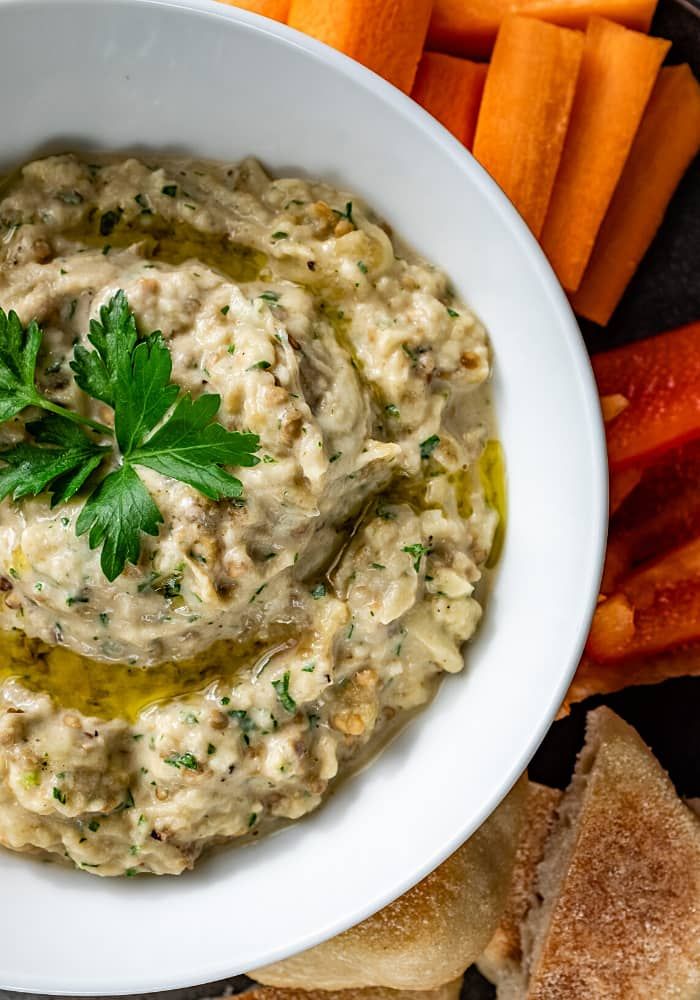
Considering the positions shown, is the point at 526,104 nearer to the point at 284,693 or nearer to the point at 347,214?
the point at 347,214

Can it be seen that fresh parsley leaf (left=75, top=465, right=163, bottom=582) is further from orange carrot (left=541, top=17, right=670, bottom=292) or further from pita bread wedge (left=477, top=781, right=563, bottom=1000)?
pita bread wedge (left=477, top=781, right=563, bottom=1000)

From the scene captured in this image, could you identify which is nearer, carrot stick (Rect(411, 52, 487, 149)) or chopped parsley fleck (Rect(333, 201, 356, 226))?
chopped parsley fleck (Rect(333, 201, 356, 226))

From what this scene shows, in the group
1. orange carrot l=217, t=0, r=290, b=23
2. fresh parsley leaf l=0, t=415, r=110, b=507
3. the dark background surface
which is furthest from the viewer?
the dark background surface

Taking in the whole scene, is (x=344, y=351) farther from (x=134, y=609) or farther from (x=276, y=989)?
(x=276, y=989)

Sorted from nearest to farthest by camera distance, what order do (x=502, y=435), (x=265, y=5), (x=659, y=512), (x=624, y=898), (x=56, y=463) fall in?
(x=56, y=463), (x=502, y=435), (x=265, y=5), (x=624, y=898), (x=659, y=512)

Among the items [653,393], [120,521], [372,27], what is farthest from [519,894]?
[372,27]

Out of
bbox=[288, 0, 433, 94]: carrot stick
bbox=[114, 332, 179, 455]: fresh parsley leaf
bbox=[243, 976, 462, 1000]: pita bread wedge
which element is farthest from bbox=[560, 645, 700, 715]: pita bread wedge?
bbox=[288, 0, 433, 94]: carrot stick

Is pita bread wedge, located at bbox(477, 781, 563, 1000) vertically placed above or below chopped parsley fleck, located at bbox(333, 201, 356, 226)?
below

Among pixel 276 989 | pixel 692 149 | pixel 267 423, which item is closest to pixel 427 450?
pixel 267 423
